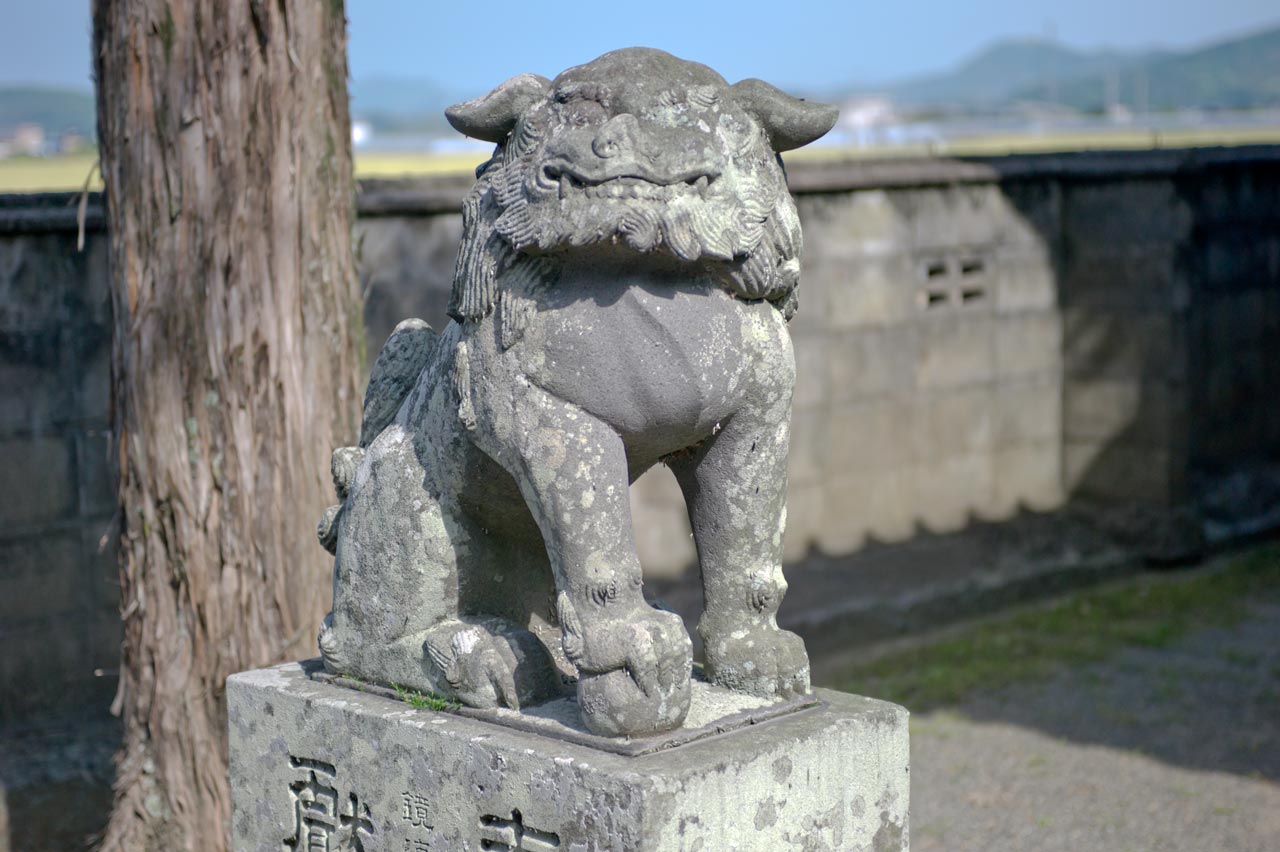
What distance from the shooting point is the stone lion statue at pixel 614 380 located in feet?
7.95

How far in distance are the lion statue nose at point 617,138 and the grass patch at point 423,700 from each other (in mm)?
1047

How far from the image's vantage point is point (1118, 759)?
5359 millimetres

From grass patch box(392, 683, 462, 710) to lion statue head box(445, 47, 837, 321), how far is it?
28.1 inches

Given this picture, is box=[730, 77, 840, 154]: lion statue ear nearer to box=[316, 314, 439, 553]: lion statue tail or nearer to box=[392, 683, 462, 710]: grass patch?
box=[316, 314, 439, 553]: lion statue tail

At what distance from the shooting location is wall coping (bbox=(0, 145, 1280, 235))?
4.75 m

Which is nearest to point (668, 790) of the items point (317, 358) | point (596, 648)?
point (596, 648)

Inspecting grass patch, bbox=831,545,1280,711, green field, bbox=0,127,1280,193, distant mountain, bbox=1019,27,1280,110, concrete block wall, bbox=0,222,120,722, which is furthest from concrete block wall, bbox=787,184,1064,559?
distant mountain, bbox=1019,27,1280,110

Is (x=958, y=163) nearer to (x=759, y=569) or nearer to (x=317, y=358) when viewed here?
(x=317, y=358)

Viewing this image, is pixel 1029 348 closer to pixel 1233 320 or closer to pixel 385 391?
pixel 1233 320

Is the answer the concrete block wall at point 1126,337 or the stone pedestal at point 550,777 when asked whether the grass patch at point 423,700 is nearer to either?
the stone pedestal at point 550,777

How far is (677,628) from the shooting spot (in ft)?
8.11

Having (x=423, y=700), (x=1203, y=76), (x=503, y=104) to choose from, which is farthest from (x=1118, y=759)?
(x=1203, y=76)

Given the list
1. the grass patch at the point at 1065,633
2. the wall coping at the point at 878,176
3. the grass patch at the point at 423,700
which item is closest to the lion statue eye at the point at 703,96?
the grass patch at the point at 423,700

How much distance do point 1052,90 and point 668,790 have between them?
149718 mm
